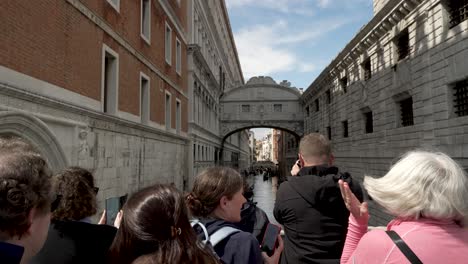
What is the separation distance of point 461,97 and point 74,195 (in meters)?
11.6

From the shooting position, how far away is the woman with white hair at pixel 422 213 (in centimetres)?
150

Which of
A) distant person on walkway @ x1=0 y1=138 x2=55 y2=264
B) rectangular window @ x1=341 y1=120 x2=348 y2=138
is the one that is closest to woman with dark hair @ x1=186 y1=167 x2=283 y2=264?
distant person on walkway @ x1=0 y1=138 x2=55 y2=264

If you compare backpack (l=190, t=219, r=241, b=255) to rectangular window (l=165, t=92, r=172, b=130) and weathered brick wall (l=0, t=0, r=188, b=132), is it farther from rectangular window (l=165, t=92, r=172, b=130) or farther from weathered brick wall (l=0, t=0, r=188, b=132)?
rectangular window (l=165, t=92, r=172, b=130)

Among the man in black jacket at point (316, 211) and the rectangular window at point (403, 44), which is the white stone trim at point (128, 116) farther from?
the rectangular window at point (403, 44)

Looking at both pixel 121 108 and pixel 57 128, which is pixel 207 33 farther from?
pixel 57 128

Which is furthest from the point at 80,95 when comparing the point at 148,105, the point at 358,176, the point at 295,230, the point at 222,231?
the point at 358,176

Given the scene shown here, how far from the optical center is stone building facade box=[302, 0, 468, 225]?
427 inches

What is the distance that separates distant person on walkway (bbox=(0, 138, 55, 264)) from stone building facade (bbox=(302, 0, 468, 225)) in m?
10.7

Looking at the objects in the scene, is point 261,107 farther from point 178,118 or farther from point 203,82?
point 178,118

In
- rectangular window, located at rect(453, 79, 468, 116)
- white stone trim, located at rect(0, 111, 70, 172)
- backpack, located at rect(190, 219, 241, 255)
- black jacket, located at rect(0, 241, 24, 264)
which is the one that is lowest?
backpack, located at rect(190, 219, 241, 255)

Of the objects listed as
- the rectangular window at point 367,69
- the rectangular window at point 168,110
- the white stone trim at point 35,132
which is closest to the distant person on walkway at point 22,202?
the white stone trim at point 35,132

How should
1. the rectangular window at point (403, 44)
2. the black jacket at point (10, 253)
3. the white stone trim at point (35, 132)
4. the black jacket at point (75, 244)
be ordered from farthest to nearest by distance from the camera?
1. the rectangular window at point (403, 44)
2. the white stone trim at point (35, 132)
3. the black jacket at point (75, 244)
4. the black jacket at point (10, 253)

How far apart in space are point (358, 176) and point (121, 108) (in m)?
13.3

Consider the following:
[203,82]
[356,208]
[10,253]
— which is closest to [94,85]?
[356,208]
